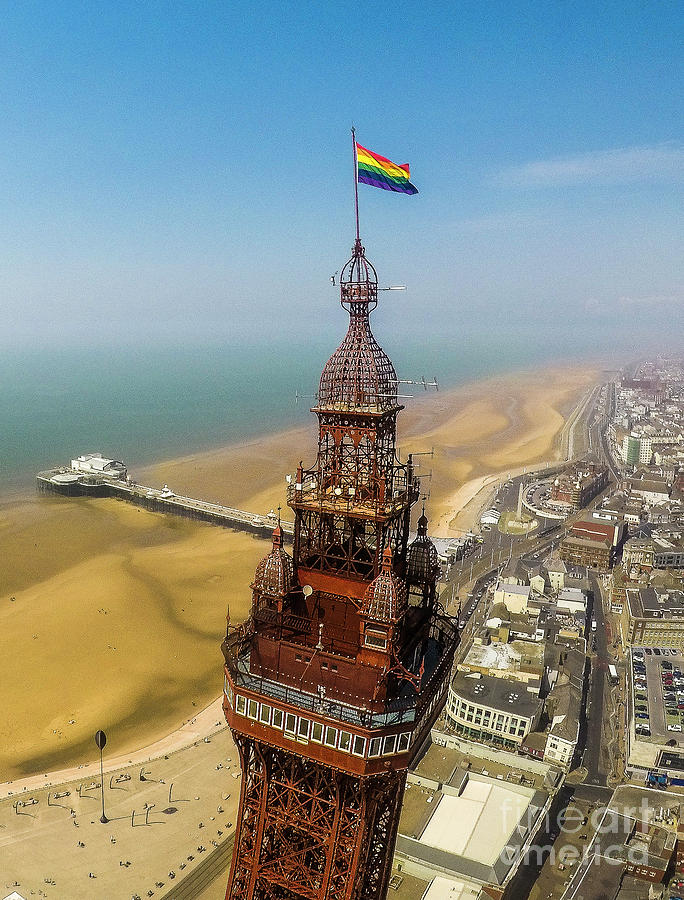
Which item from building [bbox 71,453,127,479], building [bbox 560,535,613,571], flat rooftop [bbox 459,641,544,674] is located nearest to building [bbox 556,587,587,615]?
flat rooftop [bbox 459,641,544,674]


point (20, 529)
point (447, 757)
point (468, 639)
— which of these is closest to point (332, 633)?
point (447, 757)

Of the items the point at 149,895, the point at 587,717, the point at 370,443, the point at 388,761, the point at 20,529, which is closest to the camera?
the point at 388,761

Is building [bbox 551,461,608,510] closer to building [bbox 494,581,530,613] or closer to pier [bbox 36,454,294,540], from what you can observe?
building [bbox 494,581,530,613]

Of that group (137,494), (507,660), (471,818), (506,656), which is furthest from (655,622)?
(137,494)

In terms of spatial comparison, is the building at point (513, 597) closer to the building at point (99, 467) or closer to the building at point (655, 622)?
the building at point (655, 622)

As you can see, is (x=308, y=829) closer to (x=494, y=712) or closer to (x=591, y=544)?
(x=494, y=712)

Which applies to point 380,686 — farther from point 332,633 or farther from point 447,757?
point 447,757
